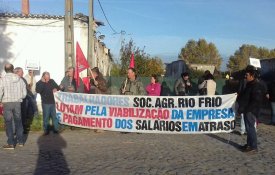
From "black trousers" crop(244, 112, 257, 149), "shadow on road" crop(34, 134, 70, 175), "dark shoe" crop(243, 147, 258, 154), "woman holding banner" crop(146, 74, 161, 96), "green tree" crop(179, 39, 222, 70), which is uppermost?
"green tree" crop(179, 39, 222, 70)

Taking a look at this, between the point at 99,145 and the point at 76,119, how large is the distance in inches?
82.6

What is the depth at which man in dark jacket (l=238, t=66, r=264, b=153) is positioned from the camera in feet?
36.6

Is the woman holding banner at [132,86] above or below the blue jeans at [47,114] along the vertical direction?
above

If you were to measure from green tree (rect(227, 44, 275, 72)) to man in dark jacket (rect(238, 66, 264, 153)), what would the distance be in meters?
89.1

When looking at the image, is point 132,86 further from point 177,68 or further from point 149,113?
point 177,68

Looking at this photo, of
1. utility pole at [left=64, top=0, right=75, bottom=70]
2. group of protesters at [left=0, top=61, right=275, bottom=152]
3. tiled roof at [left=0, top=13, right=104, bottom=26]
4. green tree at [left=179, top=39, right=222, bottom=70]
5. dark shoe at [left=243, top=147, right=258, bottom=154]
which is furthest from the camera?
green tree at [left=179, top=39, right=222, bottom=70]

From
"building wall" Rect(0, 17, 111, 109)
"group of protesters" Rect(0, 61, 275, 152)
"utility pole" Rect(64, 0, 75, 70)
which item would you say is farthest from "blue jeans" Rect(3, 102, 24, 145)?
"building wall" Rect(0, 17, 111, 109)

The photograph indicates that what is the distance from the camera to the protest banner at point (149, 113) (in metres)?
12.8

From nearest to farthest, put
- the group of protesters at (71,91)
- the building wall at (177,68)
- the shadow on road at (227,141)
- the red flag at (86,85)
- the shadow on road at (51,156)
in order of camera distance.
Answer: the shadow on road at (51,156), the group of protesters at (71,91), the shadow on road at (227,141), the red flag at (86,85), the building wall at (177,68)

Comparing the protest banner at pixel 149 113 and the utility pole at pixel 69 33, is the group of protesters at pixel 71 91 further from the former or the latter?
the utility pole at pixel 69 33

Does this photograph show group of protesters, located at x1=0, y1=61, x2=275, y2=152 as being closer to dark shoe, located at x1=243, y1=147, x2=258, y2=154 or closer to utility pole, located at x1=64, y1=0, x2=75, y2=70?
dark shoe, located at x1=243, y1=147, x2=258, y2=154

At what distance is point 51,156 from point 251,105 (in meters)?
4.58

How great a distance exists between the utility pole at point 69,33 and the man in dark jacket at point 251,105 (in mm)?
8989

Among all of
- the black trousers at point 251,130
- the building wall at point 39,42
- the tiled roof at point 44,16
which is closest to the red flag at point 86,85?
the black trousers at point 251,130
